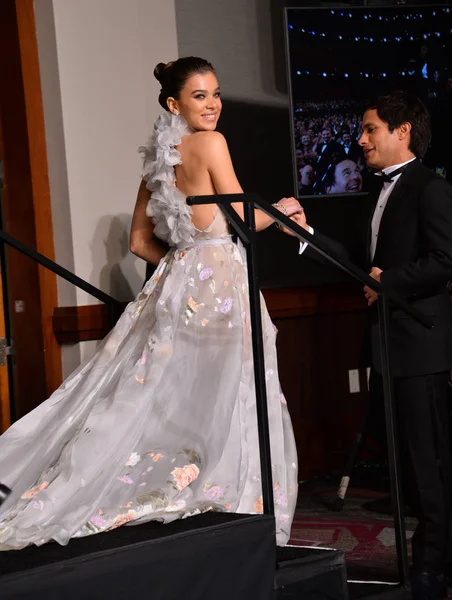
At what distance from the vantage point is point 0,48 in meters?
4.36

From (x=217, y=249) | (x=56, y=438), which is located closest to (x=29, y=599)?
(x=56, y=438)

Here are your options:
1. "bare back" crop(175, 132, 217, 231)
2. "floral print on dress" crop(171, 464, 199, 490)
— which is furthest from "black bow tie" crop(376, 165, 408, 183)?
"floral print on dress" crop(171, 464, 199, 490)

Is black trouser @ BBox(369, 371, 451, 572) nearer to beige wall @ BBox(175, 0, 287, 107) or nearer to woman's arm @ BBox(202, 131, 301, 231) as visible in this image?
woman's arm @ BBox(202, 131, 301, 231)

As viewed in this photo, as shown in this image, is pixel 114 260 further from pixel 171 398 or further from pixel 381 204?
pixel 171 398

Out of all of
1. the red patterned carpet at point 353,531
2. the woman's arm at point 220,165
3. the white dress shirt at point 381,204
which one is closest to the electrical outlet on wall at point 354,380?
the red patterned carpet at point 353,531

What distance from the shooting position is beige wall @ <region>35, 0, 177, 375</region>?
167 inches

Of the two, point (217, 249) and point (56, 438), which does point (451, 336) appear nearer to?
point (217, 249)

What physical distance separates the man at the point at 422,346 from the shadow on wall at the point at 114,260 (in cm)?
119

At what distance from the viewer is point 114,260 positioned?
4352 mm

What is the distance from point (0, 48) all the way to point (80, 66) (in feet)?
1.23

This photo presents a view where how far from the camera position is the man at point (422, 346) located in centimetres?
322

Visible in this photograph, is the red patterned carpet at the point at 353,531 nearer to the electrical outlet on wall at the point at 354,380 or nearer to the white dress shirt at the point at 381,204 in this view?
the electrical outlet on wall at the point at 354,380

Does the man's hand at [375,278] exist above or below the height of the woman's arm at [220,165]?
below

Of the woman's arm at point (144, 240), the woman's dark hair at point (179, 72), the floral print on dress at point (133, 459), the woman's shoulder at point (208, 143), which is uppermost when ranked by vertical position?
the woman's dark hair at point (179, 72)
